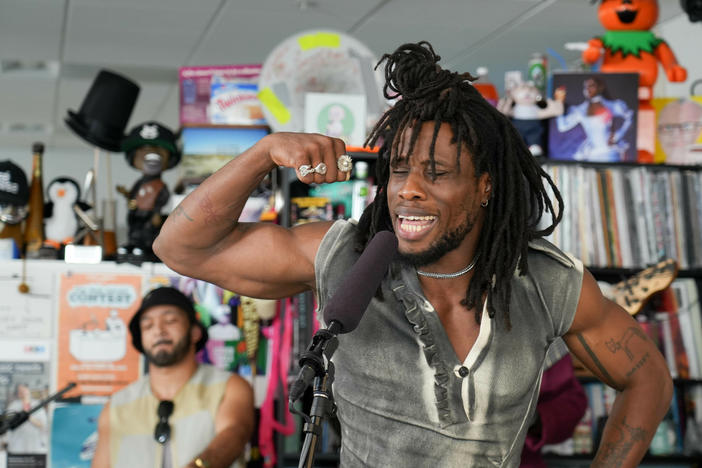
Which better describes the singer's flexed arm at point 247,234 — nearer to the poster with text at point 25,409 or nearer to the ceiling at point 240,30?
the poster with text at point 25,409

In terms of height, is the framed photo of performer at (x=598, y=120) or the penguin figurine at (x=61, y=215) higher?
the framed photo of performer at (x=598, y=120)

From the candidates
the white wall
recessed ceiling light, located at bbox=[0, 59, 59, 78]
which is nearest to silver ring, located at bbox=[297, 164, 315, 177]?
the white wall

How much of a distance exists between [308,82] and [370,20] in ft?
6.44

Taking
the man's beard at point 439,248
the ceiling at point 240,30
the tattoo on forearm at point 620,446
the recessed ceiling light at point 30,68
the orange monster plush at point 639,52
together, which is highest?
the ceiling at point 240,30

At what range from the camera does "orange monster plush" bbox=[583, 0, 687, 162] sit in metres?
3.47

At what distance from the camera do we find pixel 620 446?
6.00ft

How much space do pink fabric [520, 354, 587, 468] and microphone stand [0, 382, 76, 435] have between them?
5.06 feet

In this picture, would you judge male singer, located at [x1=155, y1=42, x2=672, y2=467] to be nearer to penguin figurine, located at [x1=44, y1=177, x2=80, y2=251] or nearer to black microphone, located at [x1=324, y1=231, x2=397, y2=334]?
black microphone, located at [x1=324, y1=231, x2=397, y2=334]

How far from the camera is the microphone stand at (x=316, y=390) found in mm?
1003

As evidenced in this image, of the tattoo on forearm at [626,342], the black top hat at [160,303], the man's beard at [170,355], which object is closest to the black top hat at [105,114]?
the black top hat at [160,303]

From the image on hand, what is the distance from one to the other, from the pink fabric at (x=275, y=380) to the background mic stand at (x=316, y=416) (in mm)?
2148

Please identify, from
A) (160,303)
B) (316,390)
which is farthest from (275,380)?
(316,390)

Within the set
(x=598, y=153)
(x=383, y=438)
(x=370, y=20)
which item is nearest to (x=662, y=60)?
(x=598, y=153)

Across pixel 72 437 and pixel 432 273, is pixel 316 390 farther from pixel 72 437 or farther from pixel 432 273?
pixel 72 437
